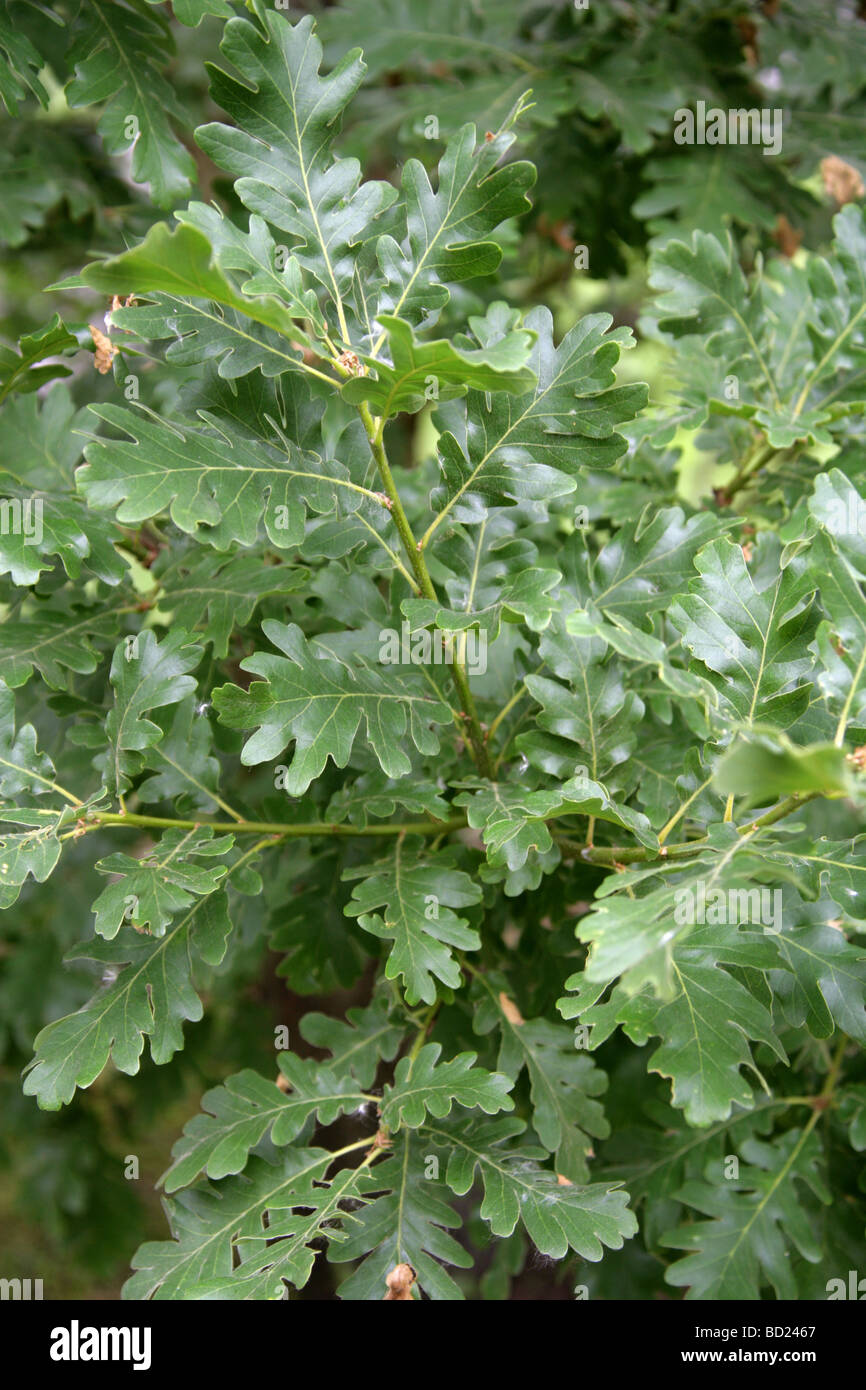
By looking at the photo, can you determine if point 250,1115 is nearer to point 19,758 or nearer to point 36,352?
point 19,758

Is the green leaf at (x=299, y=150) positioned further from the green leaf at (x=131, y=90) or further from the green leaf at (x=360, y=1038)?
the green leaf at (x=360, y=1038)

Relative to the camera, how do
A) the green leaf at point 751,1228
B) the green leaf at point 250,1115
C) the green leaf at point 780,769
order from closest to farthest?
the green leaf at point 780,769 < the green leaf at point 250,1115 < the green leaf at point 751,1228

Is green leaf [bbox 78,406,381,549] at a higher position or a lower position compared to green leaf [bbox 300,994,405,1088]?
higher

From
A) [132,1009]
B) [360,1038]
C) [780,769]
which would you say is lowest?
[360,1038]

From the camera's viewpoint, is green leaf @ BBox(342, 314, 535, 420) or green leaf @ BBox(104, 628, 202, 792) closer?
green leaf @ BBox(342, 314, 535, 420)

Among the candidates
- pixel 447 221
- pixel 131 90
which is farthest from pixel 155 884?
pixel 131 90

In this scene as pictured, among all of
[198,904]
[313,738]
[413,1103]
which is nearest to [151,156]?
[313,738]

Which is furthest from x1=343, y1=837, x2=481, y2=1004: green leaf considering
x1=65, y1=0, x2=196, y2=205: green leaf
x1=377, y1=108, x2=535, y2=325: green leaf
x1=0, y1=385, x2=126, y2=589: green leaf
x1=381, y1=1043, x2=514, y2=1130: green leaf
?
x1=65, y1=0, x2=196, y2=205: green leaf

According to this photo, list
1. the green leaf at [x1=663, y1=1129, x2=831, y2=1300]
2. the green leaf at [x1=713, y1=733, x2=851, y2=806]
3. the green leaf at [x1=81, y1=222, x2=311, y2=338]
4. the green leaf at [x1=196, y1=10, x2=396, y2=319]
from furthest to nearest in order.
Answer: the green leaf at [x1=663, y1=1129, x2=831, y2=1300] < the green leaf at [x1=196, y1=10, x2=396, y2=319] < the green leaf at [x1=81, y1=222, x2=311, y2=338] < the green leaf at [x1=713, y1=733, x2=851, y2=806]

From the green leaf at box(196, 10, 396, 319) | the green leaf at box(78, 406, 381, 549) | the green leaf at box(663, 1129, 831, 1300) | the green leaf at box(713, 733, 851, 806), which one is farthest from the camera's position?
the green leaf at box(663, 1129, 831, 1300)

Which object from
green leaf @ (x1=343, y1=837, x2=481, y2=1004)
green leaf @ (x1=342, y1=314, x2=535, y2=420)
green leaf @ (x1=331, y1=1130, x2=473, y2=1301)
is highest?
green leaf @ (x1=342, y1=314, x2=535, y2=420)

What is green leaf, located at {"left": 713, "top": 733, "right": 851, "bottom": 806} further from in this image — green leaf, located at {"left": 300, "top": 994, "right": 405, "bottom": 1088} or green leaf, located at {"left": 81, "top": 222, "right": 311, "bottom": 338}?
A: green leaf, located at {"left": 300, "top": 994, "right": 405, "bottom": 1088}

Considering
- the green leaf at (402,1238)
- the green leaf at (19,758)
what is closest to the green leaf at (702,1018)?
the green leaf at (402,1238)

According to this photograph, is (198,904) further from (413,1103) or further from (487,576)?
(487,576)
